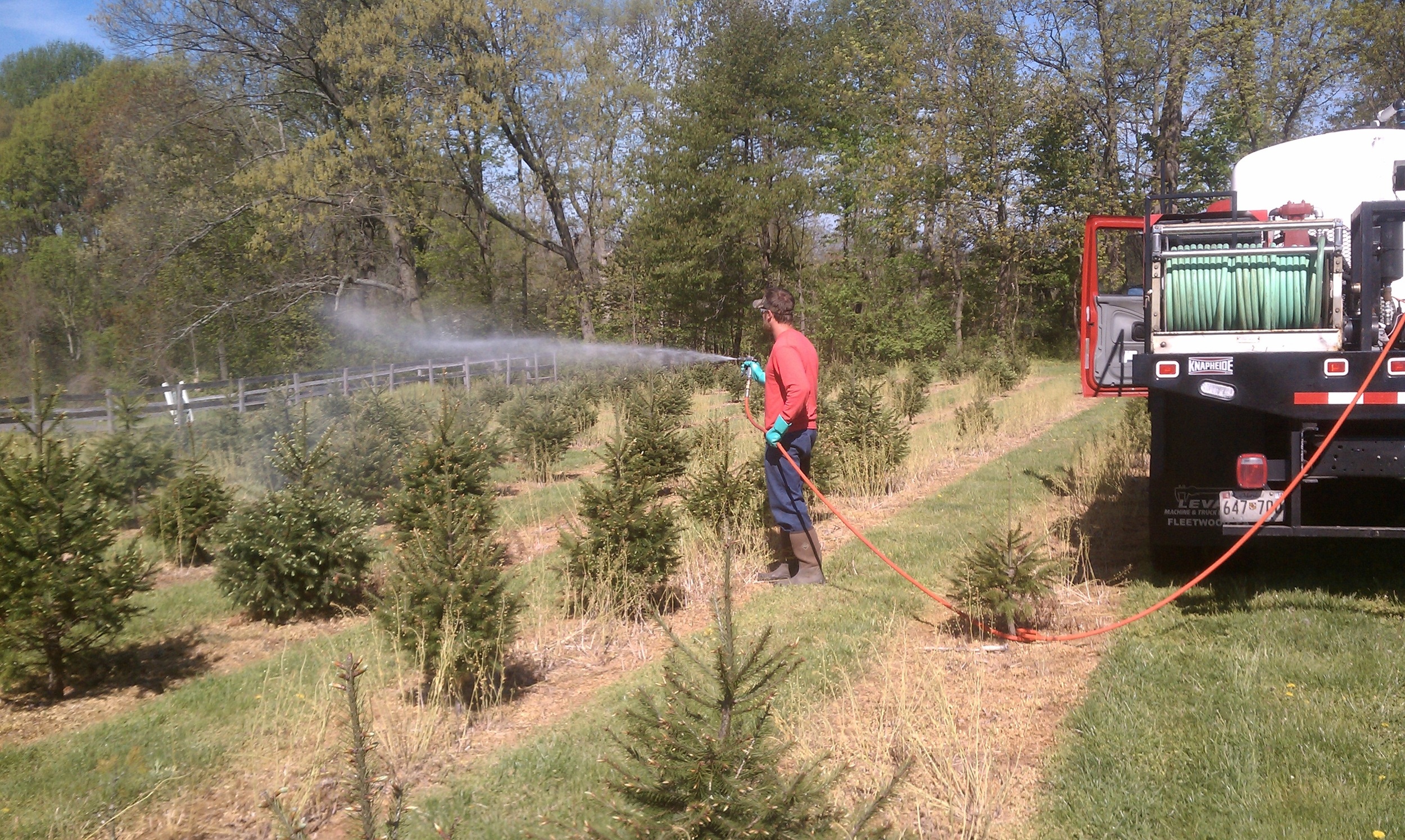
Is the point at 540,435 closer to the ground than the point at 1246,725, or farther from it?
farther from it

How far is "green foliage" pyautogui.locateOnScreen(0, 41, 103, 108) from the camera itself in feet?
182

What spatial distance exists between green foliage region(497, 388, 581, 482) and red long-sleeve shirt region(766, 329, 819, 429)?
6449 millimetres

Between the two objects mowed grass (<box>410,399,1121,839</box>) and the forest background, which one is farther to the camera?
the forest background

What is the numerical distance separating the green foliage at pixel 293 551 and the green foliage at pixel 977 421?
380 inches

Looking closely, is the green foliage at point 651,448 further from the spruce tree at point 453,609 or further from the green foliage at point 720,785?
the green foliage at point 720,785

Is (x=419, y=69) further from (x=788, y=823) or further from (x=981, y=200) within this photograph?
(x=788, y=823)

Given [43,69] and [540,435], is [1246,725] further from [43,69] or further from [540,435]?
[43,69]

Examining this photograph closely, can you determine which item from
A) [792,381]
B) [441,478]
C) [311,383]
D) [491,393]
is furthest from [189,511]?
[491,393]

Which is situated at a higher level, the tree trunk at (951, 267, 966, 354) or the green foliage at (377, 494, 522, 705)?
the tree trunk at (951, 267, 966, 354)

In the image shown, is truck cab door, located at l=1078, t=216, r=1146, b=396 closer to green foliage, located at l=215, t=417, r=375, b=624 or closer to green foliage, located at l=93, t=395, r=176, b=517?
green foliage, located at l=215, t=417, r=375, b=624

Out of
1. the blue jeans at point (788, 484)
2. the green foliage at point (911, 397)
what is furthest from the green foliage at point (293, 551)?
the green foliage at point (911, 397)

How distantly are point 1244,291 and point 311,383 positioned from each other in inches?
718

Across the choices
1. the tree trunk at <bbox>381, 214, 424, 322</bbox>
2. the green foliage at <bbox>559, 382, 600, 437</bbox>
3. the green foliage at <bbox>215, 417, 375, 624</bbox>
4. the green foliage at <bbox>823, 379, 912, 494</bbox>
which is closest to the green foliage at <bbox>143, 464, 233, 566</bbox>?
the green foliage at <bbox>215, 417, 375, 624</bbox>

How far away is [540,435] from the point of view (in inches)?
537
